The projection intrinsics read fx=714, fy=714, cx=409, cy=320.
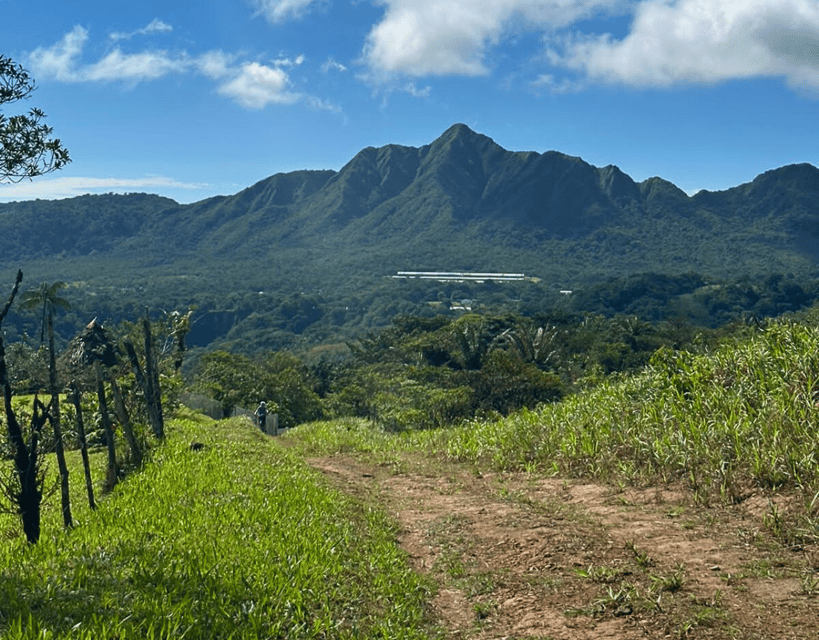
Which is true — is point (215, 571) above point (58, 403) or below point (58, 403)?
below

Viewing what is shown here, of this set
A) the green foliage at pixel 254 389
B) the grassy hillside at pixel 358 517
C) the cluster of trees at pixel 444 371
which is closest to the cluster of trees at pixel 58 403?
the grassy hillside at pixel 358 517

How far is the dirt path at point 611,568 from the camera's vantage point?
4.73 meters

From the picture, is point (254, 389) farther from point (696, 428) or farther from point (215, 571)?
point (215, 571)

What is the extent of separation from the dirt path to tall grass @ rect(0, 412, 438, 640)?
0.49m

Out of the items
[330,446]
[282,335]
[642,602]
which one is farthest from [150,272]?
[642,602]

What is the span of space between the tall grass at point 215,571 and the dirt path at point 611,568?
492 millimetres

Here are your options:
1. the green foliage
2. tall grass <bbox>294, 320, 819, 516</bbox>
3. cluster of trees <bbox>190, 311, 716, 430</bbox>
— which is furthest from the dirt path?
the green foliage

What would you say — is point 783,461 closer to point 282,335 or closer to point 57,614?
point 57,614

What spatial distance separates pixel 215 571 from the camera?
5.52 metres

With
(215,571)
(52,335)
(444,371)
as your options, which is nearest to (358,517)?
(215,571)

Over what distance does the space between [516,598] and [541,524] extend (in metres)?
1.81

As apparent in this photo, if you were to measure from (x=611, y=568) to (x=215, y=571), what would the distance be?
3.11 metres

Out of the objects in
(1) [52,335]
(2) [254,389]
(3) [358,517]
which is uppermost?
(1) [52,335]

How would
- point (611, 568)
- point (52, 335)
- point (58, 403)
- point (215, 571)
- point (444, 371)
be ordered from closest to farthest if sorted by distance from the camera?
point (215, 571), point (611, 568), point (52, 335), point (58, 403), point (444, 371)
